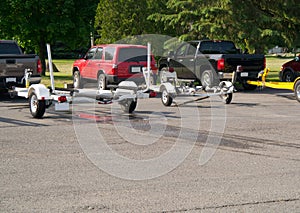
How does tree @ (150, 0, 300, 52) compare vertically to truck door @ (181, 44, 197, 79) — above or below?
above

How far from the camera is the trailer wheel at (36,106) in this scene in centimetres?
1196

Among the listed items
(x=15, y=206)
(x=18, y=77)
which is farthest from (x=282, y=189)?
(x=18, y=77)

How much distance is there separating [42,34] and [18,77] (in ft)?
50.4

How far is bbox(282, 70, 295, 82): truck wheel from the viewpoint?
2167 cm

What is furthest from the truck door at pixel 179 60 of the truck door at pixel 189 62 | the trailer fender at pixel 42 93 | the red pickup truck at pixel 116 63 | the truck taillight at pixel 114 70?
the trailer fender at pixel 42 93

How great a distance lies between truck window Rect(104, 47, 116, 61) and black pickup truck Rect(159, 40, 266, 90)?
2529 mm

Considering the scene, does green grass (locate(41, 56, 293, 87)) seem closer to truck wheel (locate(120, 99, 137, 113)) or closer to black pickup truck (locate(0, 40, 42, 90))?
black pickup truck (locate(0, 40, 42, 90))

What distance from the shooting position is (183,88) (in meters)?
14.2

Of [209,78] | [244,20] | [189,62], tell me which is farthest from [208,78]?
[244,20]

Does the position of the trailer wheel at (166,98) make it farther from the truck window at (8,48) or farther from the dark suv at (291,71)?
the dark suv at (291,71)

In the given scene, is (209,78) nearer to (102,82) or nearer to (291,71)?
(102,82)

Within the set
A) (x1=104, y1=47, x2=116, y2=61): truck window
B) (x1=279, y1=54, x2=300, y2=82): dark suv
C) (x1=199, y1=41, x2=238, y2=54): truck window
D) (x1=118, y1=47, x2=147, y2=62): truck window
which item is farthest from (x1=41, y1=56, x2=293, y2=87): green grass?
(x1=199, y1=41, x2=238, y2=54): truck window

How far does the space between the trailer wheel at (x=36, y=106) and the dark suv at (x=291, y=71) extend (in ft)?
41.9

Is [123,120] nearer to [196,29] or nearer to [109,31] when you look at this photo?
[196,29]
